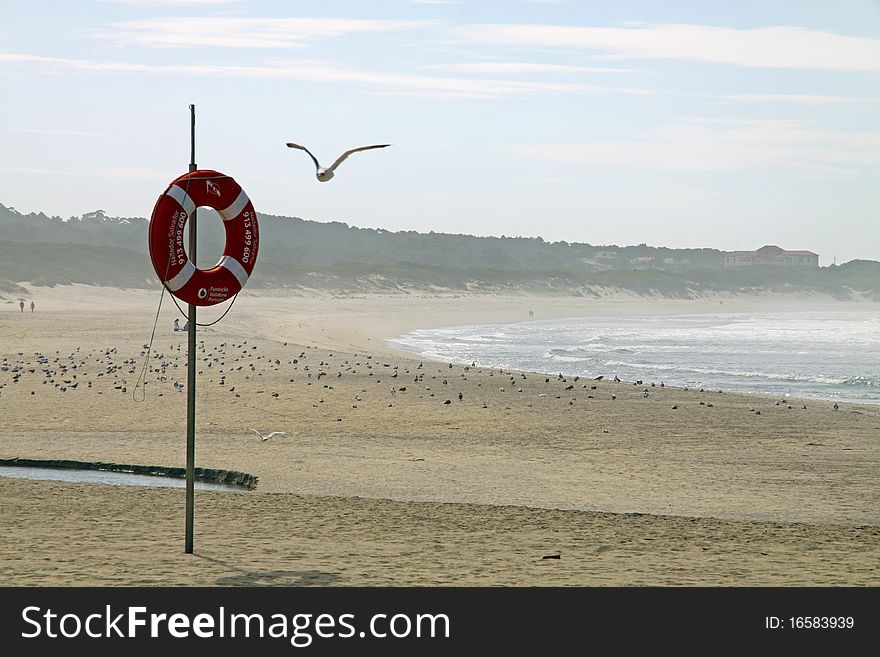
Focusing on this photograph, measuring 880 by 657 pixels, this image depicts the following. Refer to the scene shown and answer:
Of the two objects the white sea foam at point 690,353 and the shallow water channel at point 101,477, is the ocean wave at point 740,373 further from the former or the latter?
the shallow water channel at point 101,477

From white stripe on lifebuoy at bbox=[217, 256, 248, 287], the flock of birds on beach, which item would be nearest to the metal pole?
white stripe on lifebuoy at bbox=[217, 256, 248, 287]

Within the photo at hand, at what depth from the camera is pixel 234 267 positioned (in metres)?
7.05

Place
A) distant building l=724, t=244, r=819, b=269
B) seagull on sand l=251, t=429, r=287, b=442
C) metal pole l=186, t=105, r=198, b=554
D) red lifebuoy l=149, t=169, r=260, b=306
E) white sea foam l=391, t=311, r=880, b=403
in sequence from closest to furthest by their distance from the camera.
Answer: red lifebuoy l=149, t=169, r=260, b=306 → metal pole l=186, t=105, r=198, b=554 → seagull on sand l=251, t=429, r=287, b=442 → white sea foam l=391, t=311, r=880, b=403 → distant building l=724, t=244, r=819, b=269

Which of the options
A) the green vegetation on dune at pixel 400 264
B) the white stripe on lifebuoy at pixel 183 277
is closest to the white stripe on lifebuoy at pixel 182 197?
the white stripe on lifebuoy at pixel 183 277

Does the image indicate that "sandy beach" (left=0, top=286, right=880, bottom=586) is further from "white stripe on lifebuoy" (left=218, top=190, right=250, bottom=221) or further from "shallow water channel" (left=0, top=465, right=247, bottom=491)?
"white stripe on lifebuoy" (left=218, top=190, right=250, bottom=221)

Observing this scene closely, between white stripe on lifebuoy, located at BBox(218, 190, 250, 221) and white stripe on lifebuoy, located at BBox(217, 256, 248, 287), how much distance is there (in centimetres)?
26

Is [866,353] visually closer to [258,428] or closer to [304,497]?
[258,428]

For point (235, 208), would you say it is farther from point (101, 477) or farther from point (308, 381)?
point (308, 381)

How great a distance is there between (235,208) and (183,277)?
534 millimetres

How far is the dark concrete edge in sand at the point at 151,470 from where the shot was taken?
34.7 feet

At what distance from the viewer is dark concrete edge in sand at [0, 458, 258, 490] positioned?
10.6 metres

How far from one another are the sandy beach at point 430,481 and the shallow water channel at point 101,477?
0.42 meters

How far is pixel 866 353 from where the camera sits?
110 ft

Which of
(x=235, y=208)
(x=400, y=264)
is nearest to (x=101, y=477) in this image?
(x=235, y=208)
